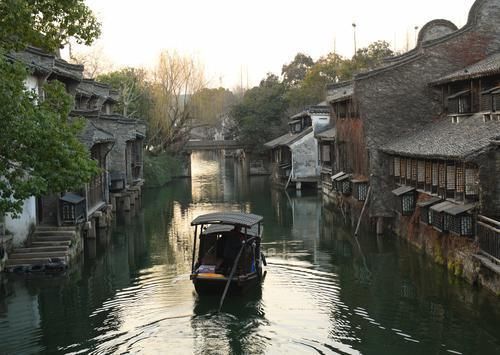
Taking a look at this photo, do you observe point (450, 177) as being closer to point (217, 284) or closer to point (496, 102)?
point (496, 102)

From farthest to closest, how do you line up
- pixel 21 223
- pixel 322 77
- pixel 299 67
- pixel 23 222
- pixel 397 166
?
pixel 299 67 → pixel 322 77 → pixel 397 166 → pixel 23 222 → pixel 21 223

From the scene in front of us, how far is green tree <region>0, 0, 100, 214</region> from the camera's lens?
13.7m

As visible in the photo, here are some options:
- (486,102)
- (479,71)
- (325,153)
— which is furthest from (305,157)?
(486,102)

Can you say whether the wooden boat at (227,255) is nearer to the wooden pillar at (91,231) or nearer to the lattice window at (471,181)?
the lattice window at (471,181)

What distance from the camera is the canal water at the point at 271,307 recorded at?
15.5m

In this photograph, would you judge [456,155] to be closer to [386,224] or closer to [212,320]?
[212,320]

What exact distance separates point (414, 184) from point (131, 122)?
67.0ft

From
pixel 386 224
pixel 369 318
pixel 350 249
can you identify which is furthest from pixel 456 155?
pixel 386 224

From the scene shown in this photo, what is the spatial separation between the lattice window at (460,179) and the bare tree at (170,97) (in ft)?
151

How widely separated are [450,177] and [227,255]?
336 inches

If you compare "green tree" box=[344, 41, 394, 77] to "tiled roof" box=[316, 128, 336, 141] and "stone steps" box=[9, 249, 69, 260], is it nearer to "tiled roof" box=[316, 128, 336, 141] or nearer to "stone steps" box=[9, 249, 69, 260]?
"tiled roof" box=[316, 128, 336, 141]

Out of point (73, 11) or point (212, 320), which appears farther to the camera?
point (212, 320)

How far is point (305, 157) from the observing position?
55.6 meters

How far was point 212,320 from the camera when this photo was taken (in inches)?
683
